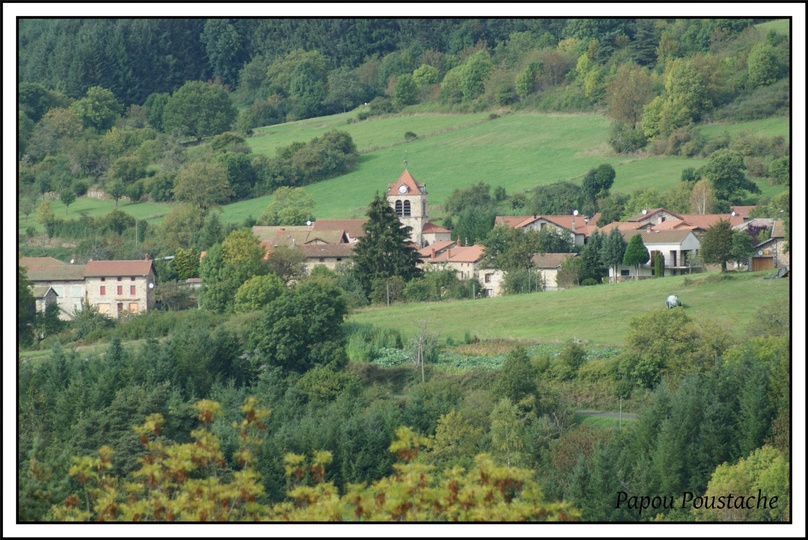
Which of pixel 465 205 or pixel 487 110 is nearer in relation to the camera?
pixel 465 205

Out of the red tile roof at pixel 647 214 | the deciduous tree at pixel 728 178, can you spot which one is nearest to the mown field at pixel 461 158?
the deciduous tree at pixel 728 178

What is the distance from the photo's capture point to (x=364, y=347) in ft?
132

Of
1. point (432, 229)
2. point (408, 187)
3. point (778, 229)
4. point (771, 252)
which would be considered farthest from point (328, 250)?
point (778, 229)

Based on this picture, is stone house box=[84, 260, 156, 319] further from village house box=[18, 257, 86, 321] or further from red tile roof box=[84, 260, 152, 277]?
village house box=[18, 257, 86, 321]

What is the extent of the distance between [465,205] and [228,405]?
3736cm

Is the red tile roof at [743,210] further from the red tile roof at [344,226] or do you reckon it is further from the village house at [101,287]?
the village house at [101,287]

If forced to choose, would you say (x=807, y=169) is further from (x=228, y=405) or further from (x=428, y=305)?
(x=428, y=305)

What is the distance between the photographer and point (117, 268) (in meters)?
52.8

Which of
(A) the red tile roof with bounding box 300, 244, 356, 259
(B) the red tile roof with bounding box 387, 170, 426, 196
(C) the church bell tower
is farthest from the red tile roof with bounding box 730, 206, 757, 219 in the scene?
(A) the red tile roof with bounding box 300, 244, 356, 259

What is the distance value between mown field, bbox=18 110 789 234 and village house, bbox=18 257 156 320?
16639 millimetres

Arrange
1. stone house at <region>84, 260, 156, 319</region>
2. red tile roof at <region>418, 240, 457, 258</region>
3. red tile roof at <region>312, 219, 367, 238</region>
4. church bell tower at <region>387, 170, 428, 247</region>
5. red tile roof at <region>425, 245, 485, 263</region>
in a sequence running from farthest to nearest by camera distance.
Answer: church bell tower at <region>387, 170, 428, 247</region> → red tile roof at <region>312, 219, 367, 238</region> → red tile roof at <region>418, 240, 457, 258</region> → red tile roof at <region>425, 245, 485, 263</region> → stone house at <region>84, 260, 156, 319</region>

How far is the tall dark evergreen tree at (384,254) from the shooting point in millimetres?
52531

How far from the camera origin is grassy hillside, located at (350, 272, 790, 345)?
4103 cm

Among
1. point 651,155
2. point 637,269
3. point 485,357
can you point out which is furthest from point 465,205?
point 485,357
